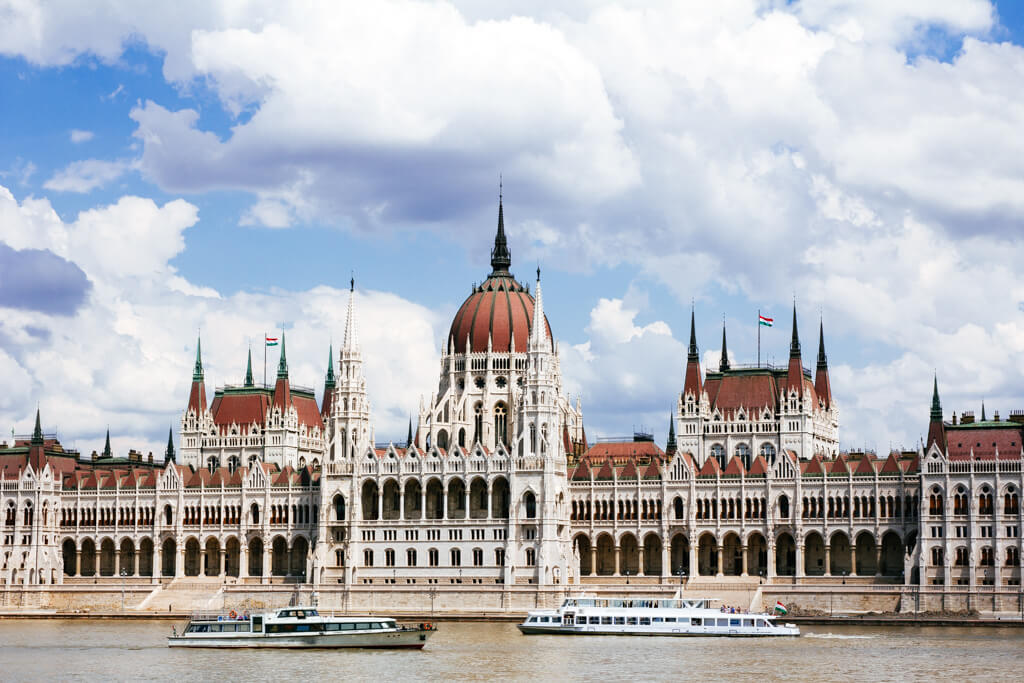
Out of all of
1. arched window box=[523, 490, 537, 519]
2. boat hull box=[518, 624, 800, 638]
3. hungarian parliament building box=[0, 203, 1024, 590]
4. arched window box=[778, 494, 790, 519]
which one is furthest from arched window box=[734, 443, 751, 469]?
boat hull box=[518, 624, 800, 638]

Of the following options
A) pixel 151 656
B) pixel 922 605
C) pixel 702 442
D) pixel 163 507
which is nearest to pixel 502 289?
pixel 702 442

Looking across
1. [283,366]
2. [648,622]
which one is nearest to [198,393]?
[283,366]

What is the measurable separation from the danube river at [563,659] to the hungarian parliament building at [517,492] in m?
21.7

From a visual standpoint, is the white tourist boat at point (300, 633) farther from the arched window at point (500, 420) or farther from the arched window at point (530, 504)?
the arched window at point (500, 420)

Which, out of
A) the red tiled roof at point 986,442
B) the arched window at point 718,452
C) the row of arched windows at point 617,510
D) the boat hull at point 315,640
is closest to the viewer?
the boat hull at point 315,640

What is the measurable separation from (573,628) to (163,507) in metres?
59.2

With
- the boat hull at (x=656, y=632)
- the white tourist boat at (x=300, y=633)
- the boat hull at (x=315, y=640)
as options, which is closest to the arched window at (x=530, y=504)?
the boat hull at (x=656, y=632)

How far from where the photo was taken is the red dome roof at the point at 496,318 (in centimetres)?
18138

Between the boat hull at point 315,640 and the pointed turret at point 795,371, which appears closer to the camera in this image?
the boat hull at point 315,640

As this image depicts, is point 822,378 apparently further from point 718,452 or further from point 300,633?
point 300,633

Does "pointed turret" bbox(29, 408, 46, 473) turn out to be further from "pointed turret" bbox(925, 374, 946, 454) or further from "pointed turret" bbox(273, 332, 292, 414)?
"pointed turret" bbox(925, 374, 946, 454)

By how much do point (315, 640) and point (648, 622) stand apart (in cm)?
2488

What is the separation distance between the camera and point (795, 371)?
169 m

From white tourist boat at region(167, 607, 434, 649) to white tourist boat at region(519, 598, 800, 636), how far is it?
13669mm
